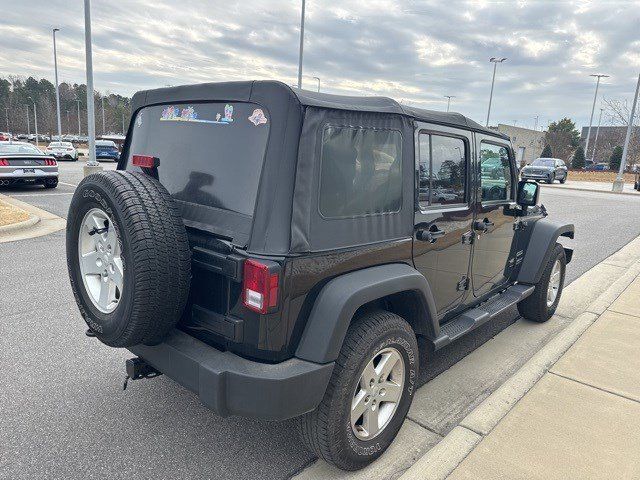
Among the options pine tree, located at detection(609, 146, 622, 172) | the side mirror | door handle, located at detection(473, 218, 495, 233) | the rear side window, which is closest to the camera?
the rear side window

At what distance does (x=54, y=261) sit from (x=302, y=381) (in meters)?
5.43

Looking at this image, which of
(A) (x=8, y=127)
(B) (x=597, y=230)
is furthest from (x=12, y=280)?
(A) (x=8, y=127)

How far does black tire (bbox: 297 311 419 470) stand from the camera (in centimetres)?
231

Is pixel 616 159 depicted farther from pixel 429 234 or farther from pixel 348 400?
pixel 348 400

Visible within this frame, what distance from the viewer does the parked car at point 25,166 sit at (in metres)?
12.3

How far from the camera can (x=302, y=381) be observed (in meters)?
2.14

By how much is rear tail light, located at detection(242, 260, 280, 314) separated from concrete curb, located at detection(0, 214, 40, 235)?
732cm

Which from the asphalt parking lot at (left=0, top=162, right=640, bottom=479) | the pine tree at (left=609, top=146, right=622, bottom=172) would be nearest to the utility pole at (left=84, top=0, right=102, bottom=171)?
the asphalt parking lot at (left=0, top=162, right=640, bottom=479)

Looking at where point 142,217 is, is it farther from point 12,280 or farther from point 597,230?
point 597,230

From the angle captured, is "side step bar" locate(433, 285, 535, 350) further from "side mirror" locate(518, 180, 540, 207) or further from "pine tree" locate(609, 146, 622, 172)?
"pine tree" locate(609, 146, 622, 172)

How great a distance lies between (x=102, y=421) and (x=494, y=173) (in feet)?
11.1

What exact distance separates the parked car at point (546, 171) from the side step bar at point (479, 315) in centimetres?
2788

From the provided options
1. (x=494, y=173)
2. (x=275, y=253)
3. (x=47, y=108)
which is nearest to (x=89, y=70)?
(x=494, y=173)

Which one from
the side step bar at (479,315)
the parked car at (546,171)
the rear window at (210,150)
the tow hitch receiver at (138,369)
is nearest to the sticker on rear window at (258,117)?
the rear window at (210,150)
